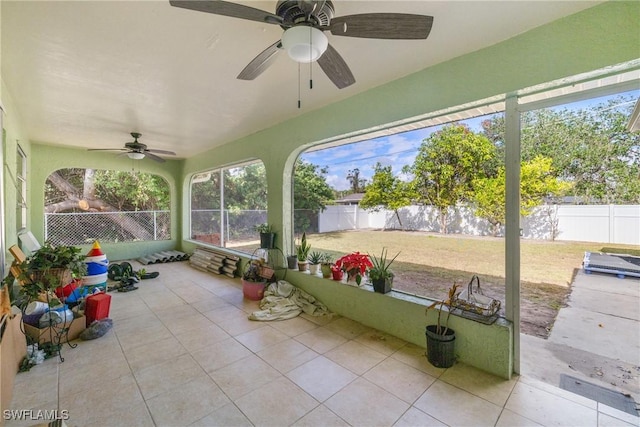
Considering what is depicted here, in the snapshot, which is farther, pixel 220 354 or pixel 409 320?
pixel 409 320

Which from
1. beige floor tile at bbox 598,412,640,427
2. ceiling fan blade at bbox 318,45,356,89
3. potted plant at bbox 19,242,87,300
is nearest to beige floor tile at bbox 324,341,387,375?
beige floor tile at bbox 598,412,640,427

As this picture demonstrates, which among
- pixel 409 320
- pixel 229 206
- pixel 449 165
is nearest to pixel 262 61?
pixel 449 165

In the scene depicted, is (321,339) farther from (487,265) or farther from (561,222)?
(561,222)

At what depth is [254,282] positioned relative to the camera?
3.80 meters

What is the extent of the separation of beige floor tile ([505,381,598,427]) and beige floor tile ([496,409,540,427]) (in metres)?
0.04

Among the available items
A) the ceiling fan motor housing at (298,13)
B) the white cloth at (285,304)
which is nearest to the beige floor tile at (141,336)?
the white cloth at (285,304)

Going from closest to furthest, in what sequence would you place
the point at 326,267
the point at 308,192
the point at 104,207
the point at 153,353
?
the point at 153,353
the point at 326,267
the point at 308,192
the point at 104,207

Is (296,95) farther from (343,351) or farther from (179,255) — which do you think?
(179,255)

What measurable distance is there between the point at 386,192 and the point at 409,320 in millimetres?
1443

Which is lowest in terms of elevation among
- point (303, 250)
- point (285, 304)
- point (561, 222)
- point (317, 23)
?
point (285, 304)

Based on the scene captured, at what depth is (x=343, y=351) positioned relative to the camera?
246cm

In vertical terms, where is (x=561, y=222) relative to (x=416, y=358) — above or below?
above

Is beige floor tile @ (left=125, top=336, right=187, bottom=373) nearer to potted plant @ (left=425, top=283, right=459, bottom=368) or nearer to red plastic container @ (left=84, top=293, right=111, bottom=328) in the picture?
red plastic container @ (left=84, top=293, right=111, bottom=328)

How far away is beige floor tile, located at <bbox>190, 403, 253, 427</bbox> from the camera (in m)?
1.63
